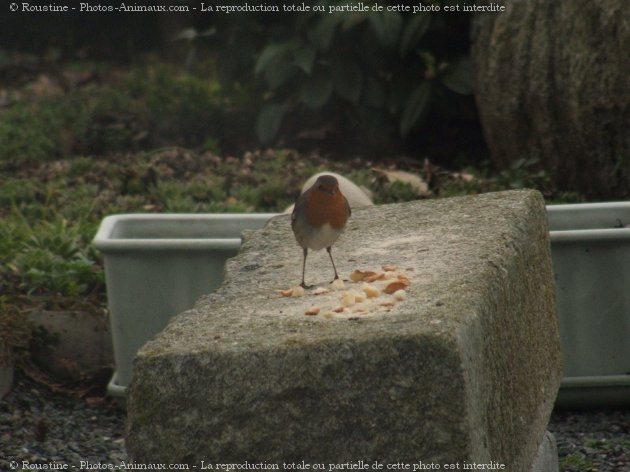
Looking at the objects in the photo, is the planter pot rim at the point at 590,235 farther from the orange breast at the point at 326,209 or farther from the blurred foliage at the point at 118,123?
the blurred foliage at the point at 118,123

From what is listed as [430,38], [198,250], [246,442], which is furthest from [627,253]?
[430,38]

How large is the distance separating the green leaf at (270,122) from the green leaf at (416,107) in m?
0.86

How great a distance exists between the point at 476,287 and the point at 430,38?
4812 mm

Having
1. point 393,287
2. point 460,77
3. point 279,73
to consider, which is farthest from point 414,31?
point 393,287

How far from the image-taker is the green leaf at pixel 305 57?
23.2ft

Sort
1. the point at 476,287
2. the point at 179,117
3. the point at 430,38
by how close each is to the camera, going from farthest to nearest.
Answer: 1. the point at 179,117
2. the point at 430,38
3. the point at 476,287

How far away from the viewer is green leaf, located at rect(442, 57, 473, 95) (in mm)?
7043

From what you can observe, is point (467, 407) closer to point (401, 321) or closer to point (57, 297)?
point (401, 321)

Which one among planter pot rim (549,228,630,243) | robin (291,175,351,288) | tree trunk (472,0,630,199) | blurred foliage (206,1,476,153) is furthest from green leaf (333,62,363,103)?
robin (291,175,351,288)

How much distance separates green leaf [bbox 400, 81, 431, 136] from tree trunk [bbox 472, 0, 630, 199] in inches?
17.6

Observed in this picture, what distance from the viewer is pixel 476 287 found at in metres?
2.73

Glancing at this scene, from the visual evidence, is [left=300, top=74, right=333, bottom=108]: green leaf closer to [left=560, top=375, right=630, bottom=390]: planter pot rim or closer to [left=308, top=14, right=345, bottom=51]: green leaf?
[left=308, top=14, right=345, bottom=51]: green leaf

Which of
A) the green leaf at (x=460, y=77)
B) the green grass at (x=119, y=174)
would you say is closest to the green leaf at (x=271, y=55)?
the green grass at (x=119, y=174)

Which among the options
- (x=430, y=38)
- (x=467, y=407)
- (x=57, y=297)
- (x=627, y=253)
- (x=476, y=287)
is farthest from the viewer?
(x=430, y=38)
